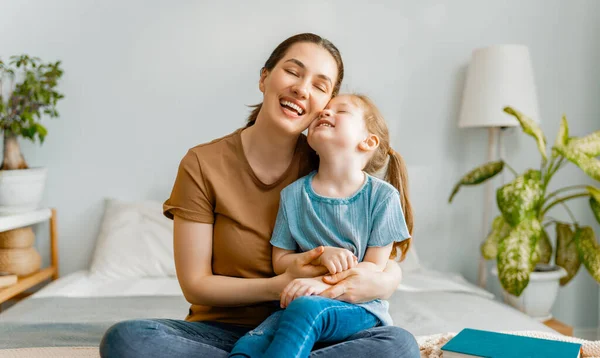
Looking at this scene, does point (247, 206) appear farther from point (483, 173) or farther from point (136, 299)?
point (483, 173)

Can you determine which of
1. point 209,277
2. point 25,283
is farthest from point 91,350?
point 25,283

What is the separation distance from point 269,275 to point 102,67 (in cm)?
181

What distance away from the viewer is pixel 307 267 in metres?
1.21

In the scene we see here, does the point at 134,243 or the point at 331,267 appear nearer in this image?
the point at 331,267

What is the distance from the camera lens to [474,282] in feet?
9.78

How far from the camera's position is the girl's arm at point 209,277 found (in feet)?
4.04

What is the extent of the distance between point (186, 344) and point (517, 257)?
1.48m

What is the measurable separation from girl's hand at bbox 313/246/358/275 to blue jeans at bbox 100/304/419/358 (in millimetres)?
144

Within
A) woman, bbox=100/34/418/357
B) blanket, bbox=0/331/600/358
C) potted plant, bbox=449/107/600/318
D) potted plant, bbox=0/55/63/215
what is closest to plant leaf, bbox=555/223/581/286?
potted plant, bbox=449/107/600/318

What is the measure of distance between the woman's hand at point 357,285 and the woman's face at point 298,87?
1.23 ft

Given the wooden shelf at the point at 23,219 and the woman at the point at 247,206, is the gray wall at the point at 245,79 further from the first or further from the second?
the woman at the point at 247,206

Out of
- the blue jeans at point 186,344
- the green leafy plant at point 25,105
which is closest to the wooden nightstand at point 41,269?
the green leafy plant at point 25,105

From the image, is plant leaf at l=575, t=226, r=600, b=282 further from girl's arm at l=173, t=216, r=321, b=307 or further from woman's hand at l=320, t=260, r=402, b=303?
girl's arm at l=173, t=216, r=321, b=307

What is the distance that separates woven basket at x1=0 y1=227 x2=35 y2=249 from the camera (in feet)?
8.16
